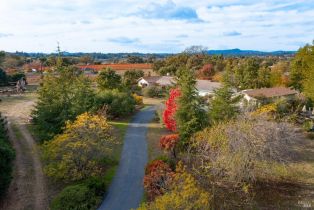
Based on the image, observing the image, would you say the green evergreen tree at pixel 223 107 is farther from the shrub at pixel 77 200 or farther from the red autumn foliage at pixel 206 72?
the red autumn foliage at pixel 206 72

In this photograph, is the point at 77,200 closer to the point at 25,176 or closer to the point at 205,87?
the point at 25,176

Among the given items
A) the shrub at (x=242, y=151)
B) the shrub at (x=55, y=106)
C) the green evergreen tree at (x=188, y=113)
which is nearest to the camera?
the shrub at (x=242, y=151)

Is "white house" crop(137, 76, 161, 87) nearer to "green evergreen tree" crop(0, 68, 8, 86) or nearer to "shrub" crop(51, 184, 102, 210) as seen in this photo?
"green evergreen tree" crop(0, 68, 8, 86)

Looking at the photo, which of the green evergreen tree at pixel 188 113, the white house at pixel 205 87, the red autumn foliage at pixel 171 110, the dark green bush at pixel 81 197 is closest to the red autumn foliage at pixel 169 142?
the green evergreen tree at pixel 188 113

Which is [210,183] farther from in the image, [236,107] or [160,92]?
[160,92]

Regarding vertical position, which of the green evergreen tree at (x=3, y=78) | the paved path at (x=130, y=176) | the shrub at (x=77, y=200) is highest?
the green evergreen tree at (x=3, y=78)
